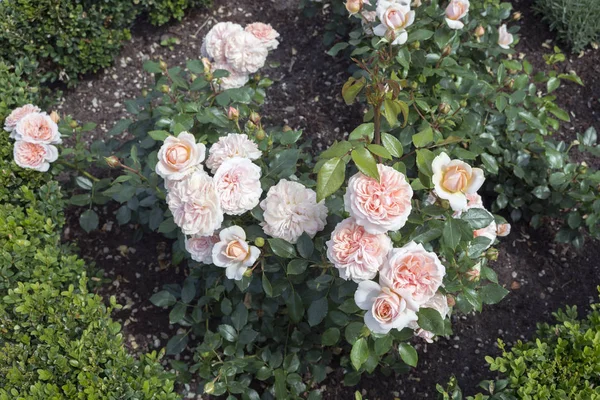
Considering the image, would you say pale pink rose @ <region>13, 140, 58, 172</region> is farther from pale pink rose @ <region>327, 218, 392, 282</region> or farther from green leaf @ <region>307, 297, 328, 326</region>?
pale pink rose @ <region>327, 218, 392, 282</region>

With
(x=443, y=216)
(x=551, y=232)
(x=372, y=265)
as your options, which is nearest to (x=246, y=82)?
(x=443, y=216)

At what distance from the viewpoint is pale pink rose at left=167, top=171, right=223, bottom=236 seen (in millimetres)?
1874

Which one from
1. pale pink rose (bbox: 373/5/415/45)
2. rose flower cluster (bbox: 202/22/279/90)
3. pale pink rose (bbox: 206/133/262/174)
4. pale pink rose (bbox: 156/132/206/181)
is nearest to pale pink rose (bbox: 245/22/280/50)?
rose flower cluster (bbox: 202/22/279/90)

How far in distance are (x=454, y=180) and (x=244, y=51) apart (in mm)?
1217

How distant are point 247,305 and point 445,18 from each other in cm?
153

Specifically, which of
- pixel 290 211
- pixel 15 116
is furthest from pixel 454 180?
pixel 15 116

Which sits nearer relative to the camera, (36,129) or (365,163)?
(365,163)

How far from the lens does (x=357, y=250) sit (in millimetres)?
1680

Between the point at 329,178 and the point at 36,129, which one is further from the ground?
the point at 329,178

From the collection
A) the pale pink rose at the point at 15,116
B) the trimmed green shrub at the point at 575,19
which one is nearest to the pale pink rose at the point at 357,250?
the pale pink rose at the point at 15,116

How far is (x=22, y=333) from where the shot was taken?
218 cm

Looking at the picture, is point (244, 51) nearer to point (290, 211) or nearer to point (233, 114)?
point (233, 114)

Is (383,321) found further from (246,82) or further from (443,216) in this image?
(246,82)

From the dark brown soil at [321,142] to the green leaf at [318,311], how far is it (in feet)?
2.01
